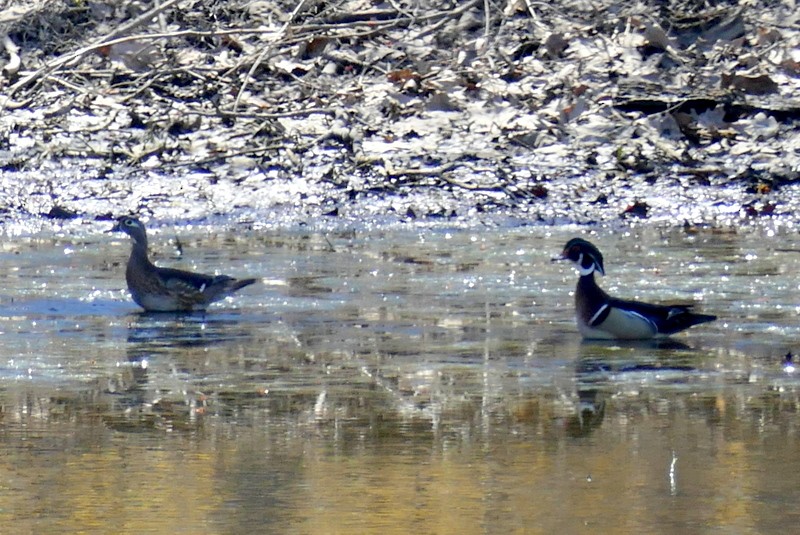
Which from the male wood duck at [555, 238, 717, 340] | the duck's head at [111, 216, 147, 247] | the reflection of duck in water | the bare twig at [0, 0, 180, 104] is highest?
the bare twig at [0, 0, 180, 104]

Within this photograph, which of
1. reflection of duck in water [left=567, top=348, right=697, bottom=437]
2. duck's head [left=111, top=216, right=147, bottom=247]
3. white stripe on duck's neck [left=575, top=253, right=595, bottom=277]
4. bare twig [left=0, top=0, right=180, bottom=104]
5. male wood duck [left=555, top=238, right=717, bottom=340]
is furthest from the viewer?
bare twig [left=0, top=0, right=180, bottom=104]

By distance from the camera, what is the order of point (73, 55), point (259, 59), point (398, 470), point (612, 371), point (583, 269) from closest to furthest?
point (398, 470), point (612, 371), point (583, 269), point (73, 55), point (259, 59)

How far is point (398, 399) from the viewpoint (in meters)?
6.47

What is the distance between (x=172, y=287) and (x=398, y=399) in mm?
2633

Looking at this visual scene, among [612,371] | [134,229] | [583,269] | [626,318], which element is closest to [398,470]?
[612,371]

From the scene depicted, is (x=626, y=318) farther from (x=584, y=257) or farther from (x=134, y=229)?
(x=134, y=229)

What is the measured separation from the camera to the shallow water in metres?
4.97

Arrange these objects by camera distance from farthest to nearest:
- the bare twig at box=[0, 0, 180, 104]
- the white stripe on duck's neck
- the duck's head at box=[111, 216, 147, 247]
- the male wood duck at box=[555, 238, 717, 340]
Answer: the bare twig at box=[0, 0, 180, 104] < the duck's head at box=[111, 216, 147, 247] < the white stripe on duck's neck < the male wood duck at box=[555, 238, 717, 340]

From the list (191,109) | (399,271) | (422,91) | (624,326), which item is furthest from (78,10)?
(624,326)

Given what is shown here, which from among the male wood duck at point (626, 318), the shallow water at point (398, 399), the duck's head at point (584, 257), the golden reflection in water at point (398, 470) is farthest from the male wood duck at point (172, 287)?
the golden reflection in water at point (398, 470)

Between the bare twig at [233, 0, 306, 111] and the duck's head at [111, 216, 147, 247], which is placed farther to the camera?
the bare twig at [233, 0, 306, 111]

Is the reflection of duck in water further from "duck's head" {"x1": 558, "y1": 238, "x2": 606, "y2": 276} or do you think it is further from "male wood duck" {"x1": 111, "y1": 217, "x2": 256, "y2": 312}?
"male wood duck" {"x1": 111, "y1": 217, "x2": 256, "y2": 312}

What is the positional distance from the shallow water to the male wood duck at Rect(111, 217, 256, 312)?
0.27ft

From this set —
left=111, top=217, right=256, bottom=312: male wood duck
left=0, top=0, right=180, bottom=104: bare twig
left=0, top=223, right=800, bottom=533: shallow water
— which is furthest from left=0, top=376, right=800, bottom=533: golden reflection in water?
left=0, top=0, right=180, bottom=104: bare twig
